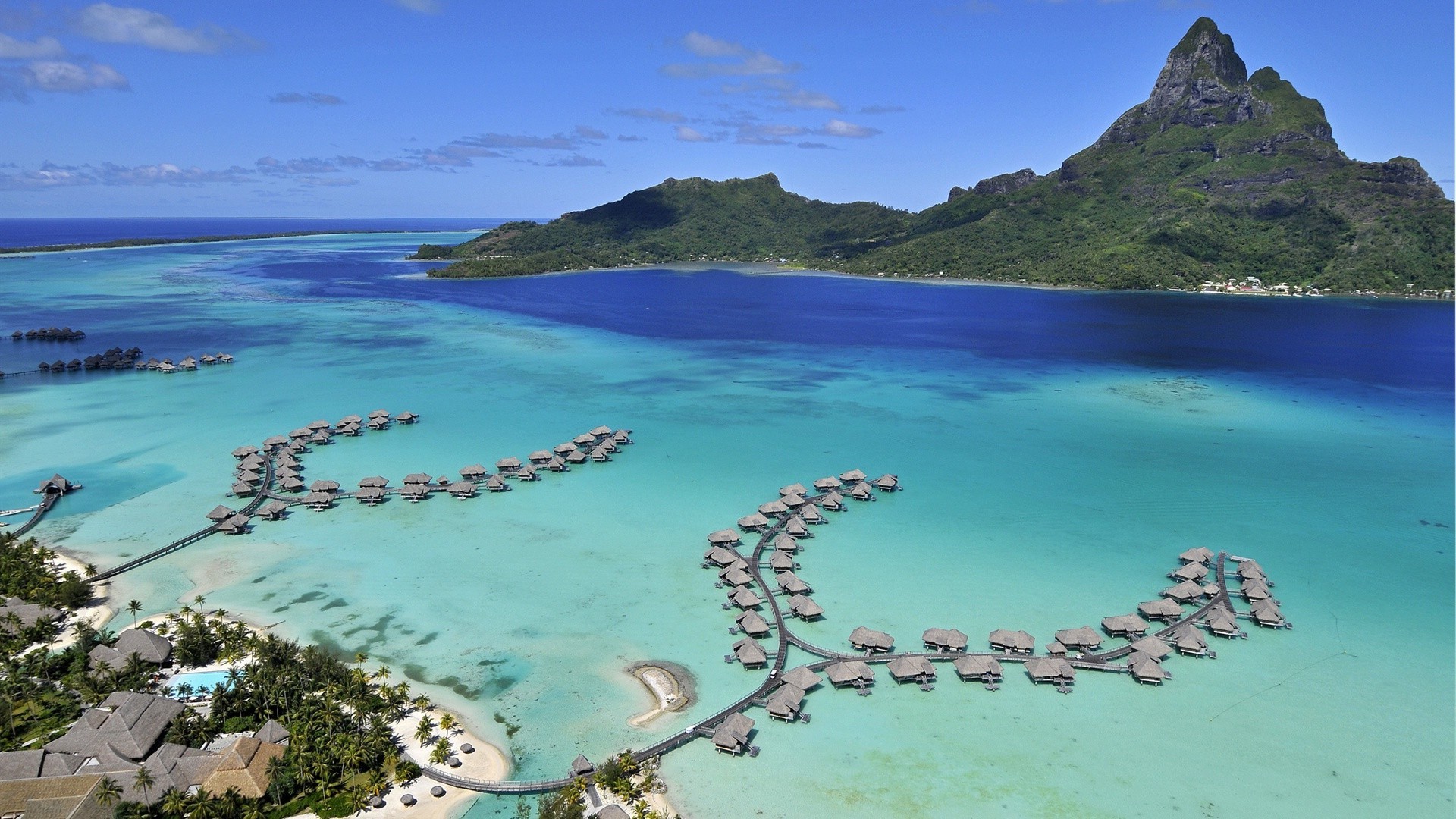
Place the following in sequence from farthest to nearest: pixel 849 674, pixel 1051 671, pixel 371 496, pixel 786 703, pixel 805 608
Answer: pixel 371 496 → pixel 805 608 → pixel 1051 671 → pixel 849 674 → pixel 786 703

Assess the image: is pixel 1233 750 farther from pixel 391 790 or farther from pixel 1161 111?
pixel 1161 111

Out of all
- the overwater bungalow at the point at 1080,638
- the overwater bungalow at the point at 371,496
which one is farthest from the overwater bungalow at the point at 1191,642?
the overwater bungalow at the point at 371,496

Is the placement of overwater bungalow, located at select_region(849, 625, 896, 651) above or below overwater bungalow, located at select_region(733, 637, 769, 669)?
above

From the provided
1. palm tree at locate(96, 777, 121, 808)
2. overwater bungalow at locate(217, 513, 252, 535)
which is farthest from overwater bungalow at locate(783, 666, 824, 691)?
overwater bungalow at locate(217, 513, 252, 535)

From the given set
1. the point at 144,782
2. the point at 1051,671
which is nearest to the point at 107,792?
the point at 144,782

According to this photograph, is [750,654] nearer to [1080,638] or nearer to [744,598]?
[744,598]

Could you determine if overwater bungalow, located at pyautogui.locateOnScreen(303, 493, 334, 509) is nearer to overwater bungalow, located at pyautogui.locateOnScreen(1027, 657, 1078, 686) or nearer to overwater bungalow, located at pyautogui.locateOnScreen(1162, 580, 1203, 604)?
overwater bungalow, located at pyautogui.locateOnScreen(1027, 657, 1078, 686)
